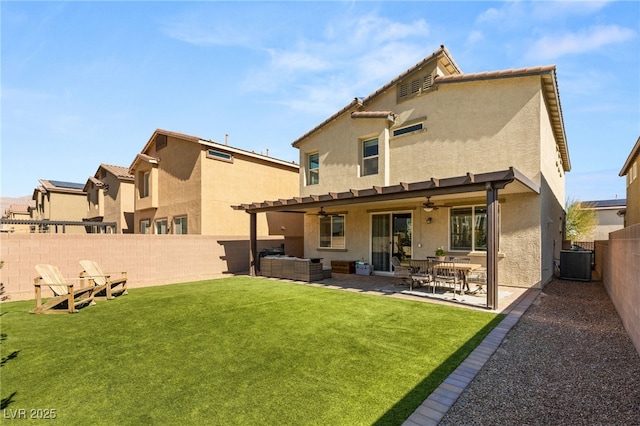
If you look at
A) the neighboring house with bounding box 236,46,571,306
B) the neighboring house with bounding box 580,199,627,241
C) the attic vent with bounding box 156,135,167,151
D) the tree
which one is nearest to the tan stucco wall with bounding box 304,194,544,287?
the neighboring house with bounding box 236,46,571,306

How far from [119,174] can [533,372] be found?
2710 centimetres

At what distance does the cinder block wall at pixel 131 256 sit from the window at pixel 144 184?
940 centimetres

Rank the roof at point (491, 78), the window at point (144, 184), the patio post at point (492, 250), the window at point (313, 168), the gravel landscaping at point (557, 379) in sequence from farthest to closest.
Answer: the window at point (144, 184)
the window at point (313, 168)
the roof at point (491, 78)
the patio post at point (492, 250)
the gravel landscaping at point (557, 379)

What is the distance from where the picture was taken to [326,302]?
27.7 feet

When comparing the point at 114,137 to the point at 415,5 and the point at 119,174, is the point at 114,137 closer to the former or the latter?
the point at 119,174

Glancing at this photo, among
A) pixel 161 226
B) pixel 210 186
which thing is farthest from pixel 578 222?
pixel 161 226

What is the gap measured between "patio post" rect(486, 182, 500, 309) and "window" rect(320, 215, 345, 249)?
801cm

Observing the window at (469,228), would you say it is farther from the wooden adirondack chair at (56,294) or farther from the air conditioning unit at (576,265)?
the wooden adirondack chair at (56,294)

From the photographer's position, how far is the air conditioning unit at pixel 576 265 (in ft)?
38.0

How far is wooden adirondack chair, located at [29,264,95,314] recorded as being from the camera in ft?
24.7

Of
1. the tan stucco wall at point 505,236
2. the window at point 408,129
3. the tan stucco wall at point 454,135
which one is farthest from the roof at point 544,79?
the tan stucco wall at point 505,236

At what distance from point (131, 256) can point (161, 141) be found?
395 inches

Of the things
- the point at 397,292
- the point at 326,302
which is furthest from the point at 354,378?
the point at 397,292

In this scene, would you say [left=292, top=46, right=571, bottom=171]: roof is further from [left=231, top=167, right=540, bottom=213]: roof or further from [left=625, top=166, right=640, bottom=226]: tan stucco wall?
[left=231, top=167, right=540, bottom=213]: roof
